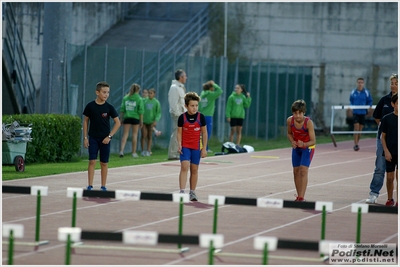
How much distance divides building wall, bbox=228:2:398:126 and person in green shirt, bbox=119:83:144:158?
42.2 ft

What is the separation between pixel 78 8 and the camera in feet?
117

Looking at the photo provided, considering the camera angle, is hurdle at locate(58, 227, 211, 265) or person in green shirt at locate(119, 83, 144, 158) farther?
person in green shirt at locate(119, 83, 144, 158)

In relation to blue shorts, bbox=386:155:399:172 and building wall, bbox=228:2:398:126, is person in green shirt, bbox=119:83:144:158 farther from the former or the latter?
building wall, bbox=228:2:398:126

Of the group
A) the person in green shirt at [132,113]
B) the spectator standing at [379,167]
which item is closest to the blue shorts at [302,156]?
the spectator standing at [379,167]

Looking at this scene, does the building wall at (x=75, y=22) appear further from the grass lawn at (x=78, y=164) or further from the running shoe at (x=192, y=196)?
the running shoe at (x=192, y=196)

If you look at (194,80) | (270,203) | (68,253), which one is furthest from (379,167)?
(194,80)

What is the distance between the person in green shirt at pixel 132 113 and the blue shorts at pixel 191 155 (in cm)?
995

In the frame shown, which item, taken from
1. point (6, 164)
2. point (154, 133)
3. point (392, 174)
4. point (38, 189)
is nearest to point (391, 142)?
point (392, 174)

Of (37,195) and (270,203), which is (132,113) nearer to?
(37,195)

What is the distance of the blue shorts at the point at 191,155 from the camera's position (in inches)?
579

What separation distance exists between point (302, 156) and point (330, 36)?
23596mm

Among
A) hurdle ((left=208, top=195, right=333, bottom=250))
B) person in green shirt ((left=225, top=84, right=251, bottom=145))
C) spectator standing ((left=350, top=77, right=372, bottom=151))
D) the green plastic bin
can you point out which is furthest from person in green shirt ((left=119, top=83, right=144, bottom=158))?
hurdle ((left=208, top=195, right=333, bottom=250))

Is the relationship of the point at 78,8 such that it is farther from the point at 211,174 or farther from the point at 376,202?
the point at 376,202

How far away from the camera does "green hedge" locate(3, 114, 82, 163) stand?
846 inches
